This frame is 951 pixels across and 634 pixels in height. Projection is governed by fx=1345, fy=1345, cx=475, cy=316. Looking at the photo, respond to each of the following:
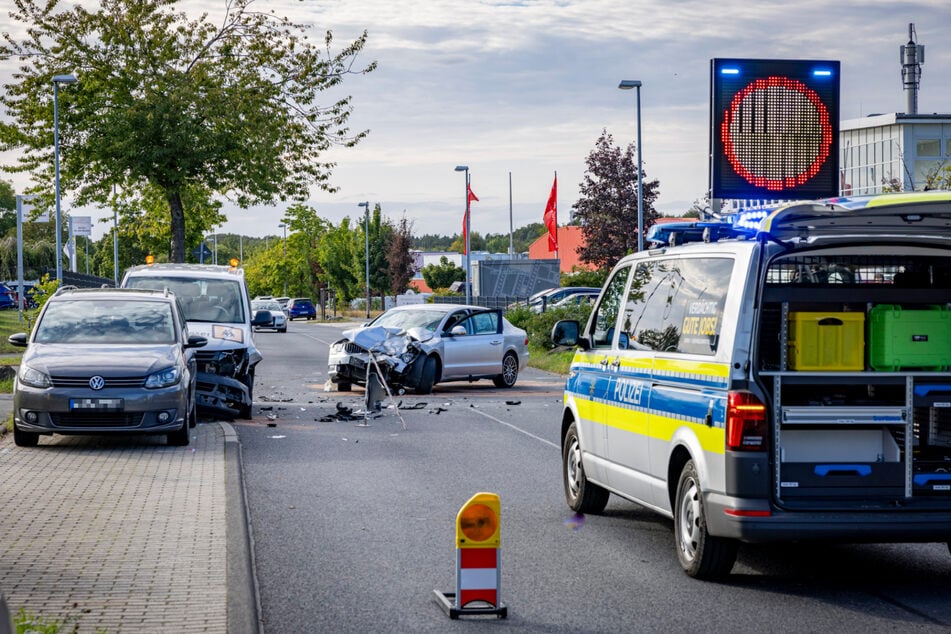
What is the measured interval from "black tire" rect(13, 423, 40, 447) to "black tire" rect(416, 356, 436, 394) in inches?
363

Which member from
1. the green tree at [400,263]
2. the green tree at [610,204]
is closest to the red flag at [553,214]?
the green tree at [610,204]

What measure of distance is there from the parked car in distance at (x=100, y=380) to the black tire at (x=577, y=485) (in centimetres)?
552

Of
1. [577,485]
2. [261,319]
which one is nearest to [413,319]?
[261,319]

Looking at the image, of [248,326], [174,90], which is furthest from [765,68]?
[174,90]

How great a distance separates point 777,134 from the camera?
1105 cm

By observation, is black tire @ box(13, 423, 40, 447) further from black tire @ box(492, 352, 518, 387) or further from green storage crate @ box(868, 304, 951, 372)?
black tire @ box(492, 352, 518, 387)

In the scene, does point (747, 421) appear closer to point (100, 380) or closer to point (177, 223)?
point (100, 380)

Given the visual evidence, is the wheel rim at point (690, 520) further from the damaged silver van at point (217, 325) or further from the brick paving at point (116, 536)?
the damaged silver van at point (217, 325)

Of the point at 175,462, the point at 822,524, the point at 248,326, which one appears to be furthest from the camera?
the point at 248,326

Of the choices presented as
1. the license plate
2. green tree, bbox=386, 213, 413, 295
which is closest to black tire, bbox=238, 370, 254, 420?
the license plate

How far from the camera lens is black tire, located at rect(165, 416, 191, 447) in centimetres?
1475

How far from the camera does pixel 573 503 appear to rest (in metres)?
10.6

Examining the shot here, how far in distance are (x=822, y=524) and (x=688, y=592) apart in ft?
2.84

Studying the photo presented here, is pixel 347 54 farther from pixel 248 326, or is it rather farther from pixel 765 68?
pixel 765 68
